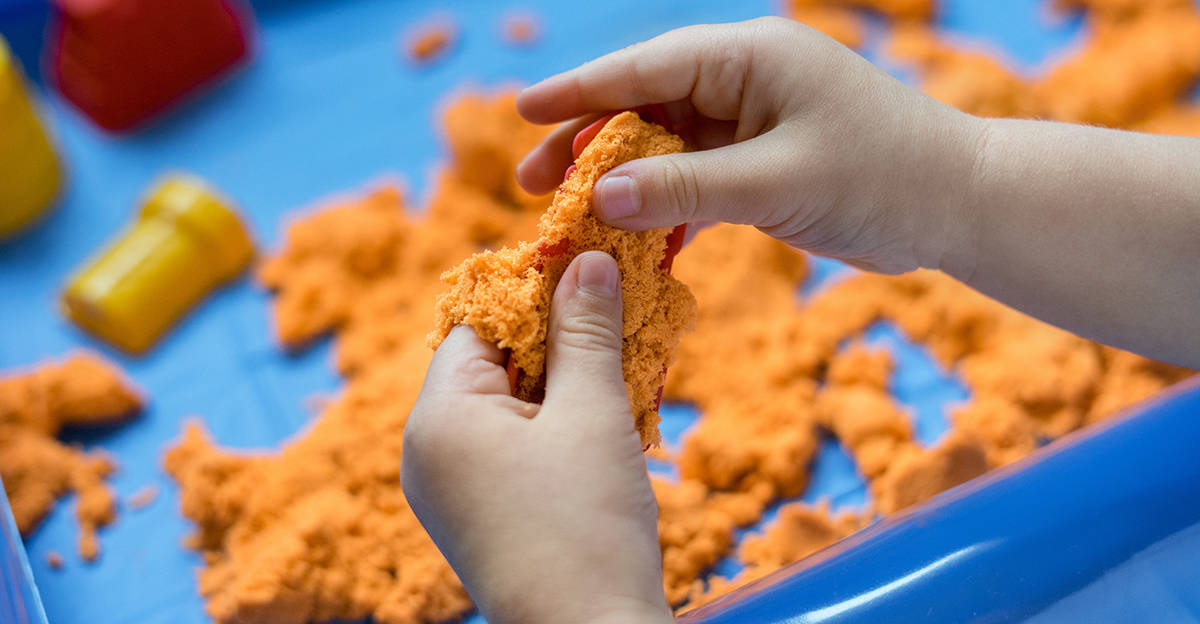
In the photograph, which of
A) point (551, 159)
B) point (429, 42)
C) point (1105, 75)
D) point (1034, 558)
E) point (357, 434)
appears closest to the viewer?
point (1034, 558)

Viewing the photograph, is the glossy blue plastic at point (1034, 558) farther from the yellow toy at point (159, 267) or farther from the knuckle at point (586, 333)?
the yellow toy at point (159, 267)

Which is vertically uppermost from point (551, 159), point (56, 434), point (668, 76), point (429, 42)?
point (668, 76)

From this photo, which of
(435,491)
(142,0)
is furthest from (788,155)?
A: (142,0)

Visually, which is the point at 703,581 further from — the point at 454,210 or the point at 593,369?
the point at 454,210

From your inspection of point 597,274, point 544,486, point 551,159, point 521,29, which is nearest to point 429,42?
point 521,29

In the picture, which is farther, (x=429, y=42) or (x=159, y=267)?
(x=429, y=42)

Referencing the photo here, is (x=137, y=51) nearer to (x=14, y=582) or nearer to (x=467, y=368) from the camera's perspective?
(x=14, y=582)

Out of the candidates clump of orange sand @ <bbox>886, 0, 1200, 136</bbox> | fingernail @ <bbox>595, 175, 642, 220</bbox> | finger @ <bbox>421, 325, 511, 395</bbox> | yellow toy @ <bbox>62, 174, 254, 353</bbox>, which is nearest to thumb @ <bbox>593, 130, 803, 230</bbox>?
A: fingernail @ <bbox>595, 175, 642, 220</bbox>
